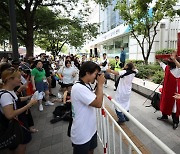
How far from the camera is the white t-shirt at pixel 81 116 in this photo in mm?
1901

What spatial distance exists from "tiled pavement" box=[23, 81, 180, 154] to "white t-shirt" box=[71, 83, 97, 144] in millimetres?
1372

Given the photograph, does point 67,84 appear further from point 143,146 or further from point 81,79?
point 81,79

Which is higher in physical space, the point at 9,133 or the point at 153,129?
the point at 9,133

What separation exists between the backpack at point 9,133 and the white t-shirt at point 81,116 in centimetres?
73

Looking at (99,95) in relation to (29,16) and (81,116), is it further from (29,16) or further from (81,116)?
(29,16)

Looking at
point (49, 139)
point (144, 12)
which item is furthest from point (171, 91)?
point (144, 12)

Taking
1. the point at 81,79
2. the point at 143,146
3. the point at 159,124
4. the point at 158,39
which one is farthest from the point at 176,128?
the point at 158,39

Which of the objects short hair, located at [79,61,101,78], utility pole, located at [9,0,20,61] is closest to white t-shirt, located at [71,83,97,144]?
short hair, located at [79,61,101,78]

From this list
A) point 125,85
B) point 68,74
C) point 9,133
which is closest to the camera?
point 9,133

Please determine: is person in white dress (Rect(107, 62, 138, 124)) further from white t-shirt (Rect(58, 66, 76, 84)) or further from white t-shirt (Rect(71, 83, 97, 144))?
white t-shirt (Rect(71, 83, 97, 144))

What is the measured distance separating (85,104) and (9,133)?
1021mm

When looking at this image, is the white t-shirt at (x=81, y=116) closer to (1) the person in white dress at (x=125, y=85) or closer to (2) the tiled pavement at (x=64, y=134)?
(2) the tiled pavement at (x=64, y=134)

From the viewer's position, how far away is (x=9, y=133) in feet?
7.00

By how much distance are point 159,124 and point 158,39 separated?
11442mm
